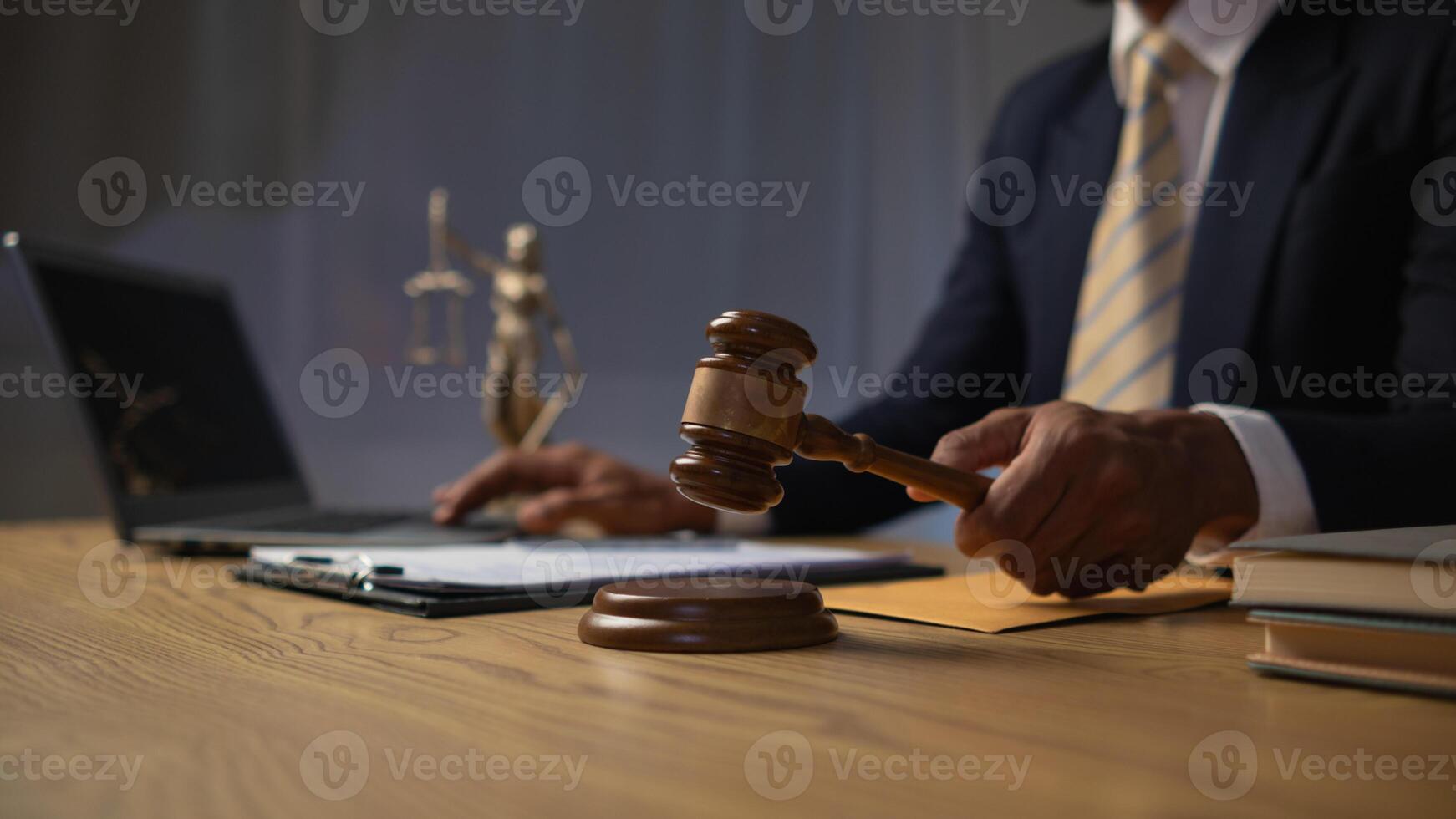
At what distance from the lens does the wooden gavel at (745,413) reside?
593 millimetres

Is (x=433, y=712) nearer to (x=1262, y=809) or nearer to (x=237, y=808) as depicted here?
(x=237, y=808)

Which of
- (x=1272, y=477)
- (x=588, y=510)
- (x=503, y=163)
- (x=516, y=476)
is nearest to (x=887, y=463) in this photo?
(x=1272, y=477)

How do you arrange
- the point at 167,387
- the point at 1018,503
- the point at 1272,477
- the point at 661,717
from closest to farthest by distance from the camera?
the point at 661,717 → the point at 1018,503 → the point at 1272,477 → the point at 167,387

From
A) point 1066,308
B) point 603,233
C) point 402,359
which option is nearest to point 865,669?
point 1066,308

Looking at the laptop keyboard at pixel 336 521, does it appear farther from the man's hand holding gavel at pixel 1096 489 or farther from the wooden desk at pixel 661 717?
the man's hand holding gavel at pixel 1096 489

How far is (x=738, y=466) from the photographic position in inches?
24.0

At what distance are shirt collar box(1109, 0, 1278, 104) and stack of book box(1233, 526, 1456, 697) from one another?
Result: 112cm

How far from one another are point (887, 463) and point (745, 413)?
0.12m

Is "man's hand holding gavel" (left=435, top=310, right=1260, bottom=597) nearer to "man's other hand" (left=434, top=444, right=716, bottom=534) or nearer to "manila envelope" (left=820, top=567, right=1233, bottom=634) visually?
"manila envelope" (left=820, top=567, right=1233, bottom=634)

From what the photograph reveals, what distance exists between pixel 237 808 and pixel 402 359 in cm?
220

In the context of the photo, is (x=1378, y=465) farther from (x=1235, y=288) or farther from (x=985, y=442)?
(x=1235, y=288)

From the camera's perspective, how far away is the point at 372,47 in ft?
7.98

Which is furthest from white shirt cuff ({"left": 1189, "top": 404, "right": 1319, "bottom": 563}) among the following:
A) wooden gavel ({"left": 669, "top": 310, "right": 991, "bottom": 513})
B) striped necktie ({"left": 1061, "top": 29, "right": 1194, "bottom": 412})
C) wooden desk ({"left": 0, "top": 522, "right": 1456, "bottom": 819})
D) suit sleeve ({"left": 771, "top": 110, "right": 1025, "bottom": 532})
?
suit sleeve ({"left": 771, "top": 110, "right": 1025, "bottom": 532})

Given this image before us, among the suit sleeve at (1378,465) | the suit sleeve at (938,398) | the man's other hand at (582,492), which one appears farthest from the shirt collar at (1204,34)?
the man's other hand at (582,492)
